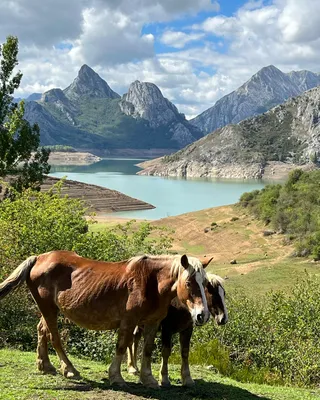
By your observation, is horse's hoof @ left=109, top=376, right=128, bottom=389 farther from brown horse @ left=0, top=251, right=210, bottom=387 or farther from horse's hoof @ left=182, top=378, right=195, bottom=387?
horse's hoof @ left=182, top=378, right=195, bottom=387

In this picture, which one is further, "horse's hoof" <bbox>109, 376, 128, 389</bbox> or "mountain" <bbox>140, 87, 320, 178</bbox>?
"mountain" <bbox>140, 87, 320, 178</bbox>

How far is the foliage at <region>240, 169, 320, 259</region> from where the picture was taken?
45.0 m

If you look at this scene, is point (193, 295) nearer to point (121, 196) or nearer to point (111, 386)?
point (111, 386)

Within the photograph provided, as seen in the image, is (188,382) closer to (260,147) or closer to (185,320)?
(185,320)

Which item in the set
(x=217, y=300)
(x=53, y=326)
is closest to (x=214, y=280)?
(x=217, y=300)

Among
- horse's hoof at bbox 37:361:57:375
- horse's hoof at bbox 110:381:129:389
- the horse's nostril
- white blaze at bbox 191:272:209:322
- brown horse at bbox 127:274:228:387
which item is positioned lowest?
horse's hoof at bbox 110:381:129:389

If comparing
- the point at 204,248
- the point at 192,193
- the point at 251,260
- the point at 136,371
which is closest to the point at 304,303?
the point at 136,371

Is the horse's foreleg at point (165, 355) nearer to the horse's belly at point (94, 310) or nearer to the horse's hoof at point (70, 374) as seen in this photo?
the horse's belly at point (94, 310)

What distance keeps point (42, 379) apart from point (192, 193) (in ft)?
325

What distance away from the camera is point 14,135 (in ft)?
73.1

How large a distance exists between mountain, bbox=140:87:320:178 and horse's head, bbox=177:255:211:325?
13870 centimetres

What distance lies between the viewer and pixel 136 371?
6242mm

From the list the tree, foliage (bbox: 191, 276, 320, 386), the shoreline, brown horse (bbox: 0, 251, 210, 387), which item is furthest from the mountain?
brown horse (bbox: 0, 251, 210, 387)

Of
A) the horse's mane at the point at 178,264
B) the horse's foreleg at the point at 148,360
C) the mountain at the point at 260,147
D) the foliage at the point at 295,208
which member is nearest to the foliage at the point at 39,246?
the horse's foreleg at the point at 148,360
